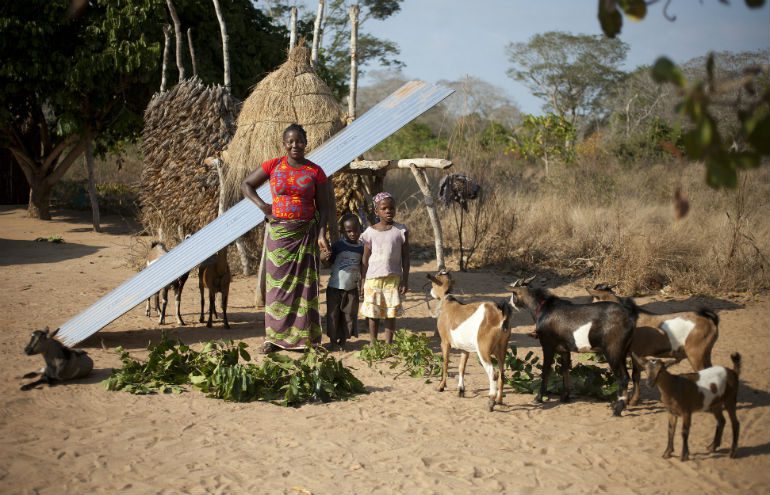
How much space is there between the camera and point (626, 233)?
36.2ft

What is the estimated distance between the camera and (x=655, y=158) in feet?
67.5

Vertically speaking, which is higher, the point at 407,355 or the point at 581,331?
the point at 581,331

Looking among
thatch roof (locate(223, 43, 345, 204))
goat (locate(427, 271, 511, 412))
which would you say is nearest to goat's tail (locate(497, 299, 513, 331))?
goat (locate(427, 271, 511, 412))

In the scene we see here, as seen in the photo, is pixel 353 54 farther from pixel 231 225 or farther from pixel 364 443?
pixel 364 443

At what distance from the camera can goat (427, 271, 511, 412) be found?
5.15 meters

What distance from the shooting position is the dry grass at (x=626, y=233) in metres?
9.90

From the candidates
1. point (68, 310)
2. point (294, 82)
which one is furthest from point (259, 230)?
point (68, 310)

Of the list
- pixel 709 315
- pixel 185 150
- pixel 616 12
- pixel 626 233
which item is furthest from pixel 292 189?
pixel 626 233

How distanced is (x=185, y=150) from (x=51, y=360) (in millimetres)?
6565

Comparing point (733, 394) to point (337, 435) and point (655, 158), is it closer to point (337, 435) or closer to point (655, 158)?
point (337, 435)

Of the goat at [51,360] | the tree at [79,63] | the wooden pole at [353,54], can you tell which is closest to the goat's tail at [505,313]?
the goat at [51,360]

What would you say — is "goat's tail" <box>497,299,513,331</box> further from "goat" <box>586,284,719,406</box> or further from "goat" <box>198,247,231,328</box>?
"goat" <box>198,247,231,328</box>

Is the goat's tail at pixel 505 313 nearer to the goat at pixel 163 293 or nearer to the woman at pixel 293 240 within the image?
the woman at pixel 293 240

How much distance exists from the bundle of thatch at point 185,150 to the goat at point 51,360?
5.64 meters
